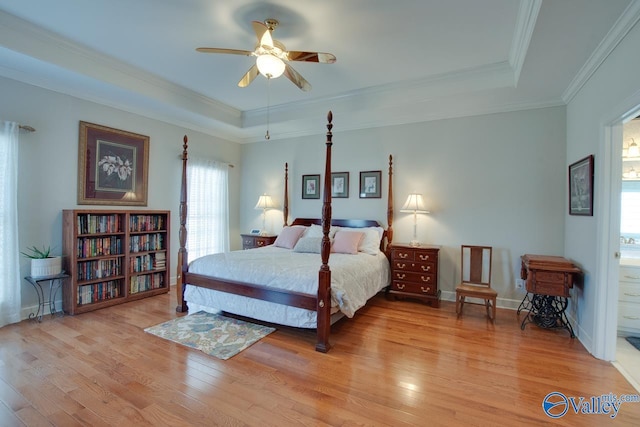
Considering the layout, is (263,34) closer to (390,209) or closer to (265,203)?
(390,209)

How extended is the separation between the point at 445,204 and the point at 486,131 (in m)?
1.11

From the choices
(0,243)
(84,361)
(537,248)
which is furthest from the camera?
(537,248)

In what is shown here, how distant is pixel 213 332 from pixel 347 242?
199 cm

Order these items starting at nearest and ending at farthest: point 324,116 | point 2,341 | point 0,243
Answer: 1. point 2,341
2. point 0,243
3. point 324,116

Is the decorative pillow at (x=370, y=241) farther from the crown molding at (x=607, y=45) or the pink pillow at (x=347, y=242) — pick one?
the crown molding at (x=607, y=45)

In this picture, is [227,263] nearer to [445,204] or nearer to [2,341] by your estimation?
[2,341]

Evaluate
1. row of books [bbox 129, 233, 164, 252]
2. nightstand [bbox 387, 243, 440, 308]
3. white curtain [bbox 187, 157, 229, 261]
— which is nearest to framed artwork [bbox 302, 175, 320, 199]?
white curtain [bbox 187, 157, 229, 261]

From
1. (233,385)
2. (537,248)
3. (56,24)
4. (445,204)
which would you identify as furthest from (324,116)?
Result: (233,385)

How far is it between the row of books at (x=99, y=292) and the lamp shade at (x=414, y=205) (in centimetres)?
401

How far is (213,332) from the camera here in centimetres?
305

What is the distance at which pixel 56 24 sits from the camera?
2.78m

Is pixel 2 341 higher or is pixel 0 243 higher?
pixel 0 243

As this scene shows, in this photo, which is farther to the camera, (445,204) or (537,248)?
(445,204)

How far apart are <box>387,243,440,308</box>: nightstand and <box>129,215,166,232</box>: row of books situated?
11.3 ft
